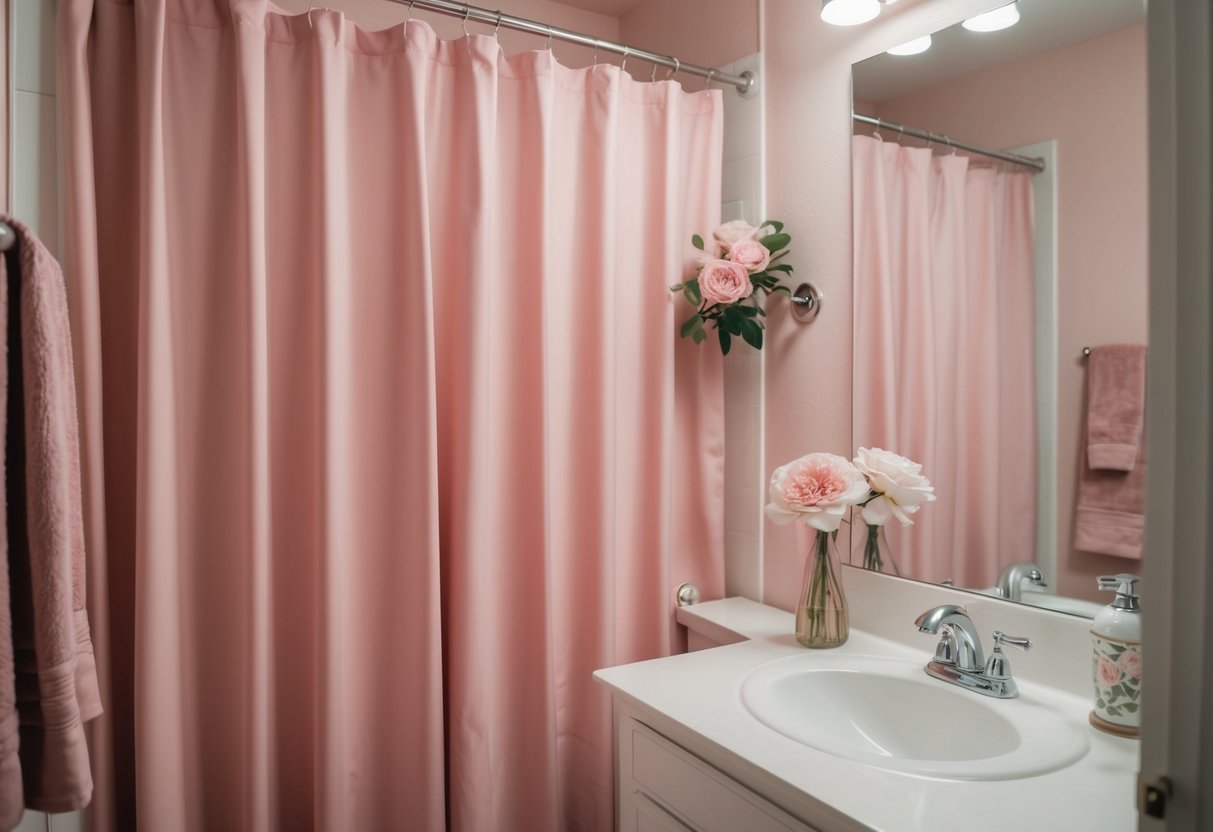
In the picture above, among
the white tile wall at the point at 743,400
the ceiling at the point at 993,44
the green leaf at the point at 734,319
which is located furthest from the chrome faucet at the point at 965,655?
the ceiling at the point at 993,44

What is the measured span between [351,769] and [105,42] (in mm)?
1422

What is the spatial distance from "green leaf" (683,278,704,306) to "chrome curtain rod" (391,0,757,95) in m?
0.51

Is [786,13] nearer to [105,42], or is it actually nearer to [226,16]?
[226,16]

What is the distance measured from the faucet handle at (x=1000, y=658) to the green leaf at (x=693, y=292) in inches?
35.5

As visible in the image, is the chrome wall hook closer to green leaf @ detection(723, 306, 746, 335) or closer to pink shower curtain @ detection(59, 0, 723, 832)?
green leaf @ detection(723, 306, 746, 335)

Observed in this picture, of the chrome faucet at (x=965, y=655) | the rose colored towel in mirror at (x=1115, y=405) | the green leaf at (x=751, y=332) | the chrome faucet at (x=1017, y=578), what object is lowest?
the chrome faucet at (x=965, y=655)

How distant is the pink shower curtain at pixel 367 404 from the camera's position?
1456mm

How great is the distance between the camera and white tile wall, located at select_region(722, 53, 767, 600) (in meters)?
1.97

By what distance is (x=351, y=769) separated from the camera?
5.31 ft

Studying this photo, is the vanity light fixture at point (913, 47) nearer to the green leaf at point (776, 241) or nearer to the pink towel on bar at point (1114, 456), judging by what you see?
the green leaf at point (776, 241)

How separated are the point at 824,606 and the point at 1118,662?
52 centimetres

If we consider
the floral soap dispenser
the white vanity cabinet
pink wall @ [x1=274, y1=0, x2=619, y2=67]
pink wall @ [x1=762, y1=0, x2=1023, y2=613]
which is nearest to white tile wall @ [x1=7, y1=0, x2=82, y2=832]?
pink wall @ [x1=274, y1=0, x2=619, y2=67]

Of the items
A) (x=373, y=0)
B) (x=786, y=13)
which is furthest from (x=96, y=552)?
(x=786, y=13)

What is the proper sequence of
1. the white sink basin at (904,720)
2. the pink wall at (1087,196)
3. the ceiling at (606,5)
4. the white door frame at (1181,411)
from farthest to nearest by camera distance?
A: the ceiling at (606,5), the pink wall at (1087,196), the white sink basin at (904,720), the white door frame at (1181,411)
